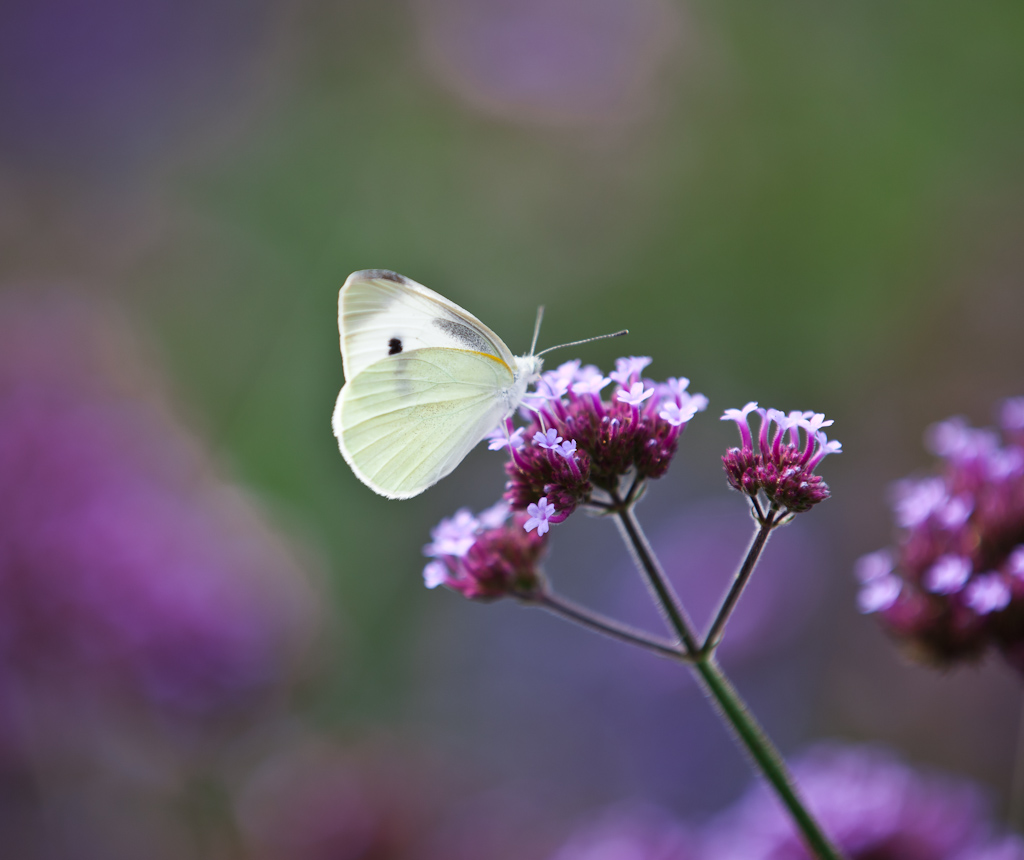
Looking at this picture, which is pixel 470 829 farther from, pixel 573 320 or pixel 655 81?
pixel 655 81

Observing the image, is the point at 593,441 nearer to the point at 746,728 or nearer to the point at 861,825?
the point at 746,728

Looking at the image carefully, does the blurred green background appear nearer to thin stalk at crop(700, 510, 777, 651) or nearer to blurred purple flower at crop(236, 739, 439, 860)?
blurred purple flower at crop(236, 739, 439, 860)

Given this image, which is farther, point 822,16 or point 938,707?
point 822,16

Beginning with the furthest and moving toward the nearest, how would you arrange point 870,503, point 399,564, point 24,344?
point 399,564, point 870,503, point 24,344

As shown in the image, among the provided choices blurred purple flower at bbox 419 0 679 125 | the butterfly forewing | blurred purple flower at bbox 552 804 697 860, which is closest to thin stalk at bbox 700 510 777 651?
the butterfly forewing

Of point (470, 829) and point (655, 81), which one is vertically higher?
A: point (655, 81)

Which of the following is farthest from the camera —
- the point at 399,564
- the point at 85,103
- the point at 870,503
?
the point at 85,103

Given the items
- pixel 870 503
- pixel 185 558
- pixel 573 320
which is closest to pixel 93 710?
pixel 185 558

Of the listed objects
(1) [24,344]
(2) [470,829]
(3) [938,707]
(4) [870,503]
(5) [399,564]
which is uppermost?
(1) [24,344]
